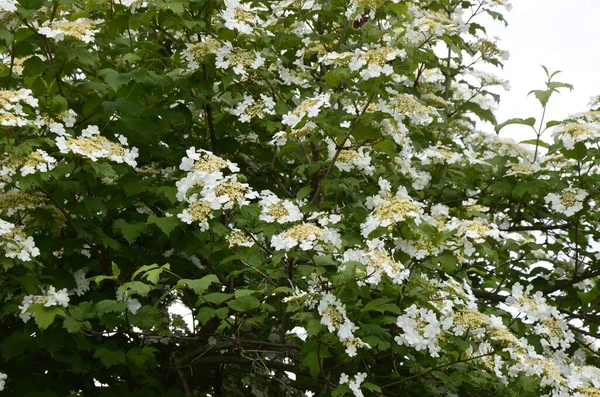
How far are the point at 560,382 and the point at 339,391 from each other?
1.03 m

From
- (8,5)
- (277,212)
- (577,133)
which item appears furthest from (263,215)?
(577,133)

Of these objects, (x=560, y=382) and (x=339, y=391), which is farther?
(x=560, y=382)

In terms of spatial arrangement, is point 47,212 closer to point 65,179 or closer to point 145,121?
point 65,179

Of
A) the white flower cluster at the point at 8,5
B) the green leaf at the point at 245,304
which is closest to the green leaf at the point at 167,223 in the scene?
the green leaf at the point at 245,304

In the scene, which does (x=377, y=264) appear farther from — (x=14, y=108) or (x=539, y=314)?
(x=14, y=108)

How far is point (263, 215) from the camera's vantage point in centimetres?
338

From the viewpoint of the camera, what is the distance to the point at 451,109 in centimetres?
596

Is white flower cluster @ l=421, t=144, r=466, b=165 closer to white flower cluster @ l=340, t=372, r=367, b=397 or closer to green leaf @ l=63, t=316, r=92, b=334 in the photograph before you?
white flower cluster @ l=340, t=372, r=367, b=397

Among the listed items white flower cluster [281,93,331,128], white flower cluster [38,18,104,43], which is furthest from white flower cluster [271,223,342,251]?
white flower cluster [38,18,104,43]

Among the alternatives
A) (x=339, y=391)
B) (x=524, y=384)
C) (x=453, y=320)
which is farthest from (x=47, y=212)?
(x=524, y=384)

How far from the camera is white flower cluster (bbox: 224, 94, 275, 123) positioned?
4.30 m

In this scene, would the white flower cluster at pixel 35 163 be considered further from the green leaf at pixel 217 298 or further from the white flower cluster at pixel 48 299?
the green leaf at pixel 217 298

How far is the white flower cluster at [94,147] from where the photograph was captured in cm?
353

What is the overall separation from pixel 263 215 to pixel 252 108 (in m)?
1.11
